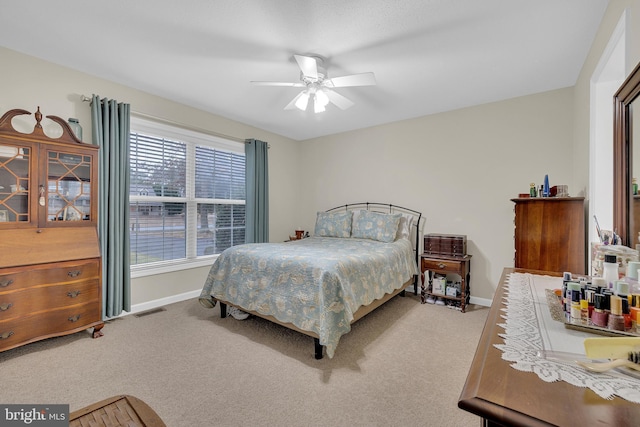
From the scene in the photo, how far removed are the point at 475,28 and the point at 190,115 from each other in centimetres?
332

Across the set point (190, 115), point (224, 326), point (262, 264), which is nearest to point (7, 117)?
point (190, 115)

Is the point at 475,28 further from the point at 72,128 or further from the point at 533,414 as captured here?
the point at 72,128

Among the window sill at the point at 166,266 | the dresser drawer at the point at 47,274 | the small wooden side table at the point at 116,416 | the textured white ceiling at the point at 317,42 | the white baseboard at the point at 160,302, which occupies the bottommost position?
the white baseboard at the point at 160,302

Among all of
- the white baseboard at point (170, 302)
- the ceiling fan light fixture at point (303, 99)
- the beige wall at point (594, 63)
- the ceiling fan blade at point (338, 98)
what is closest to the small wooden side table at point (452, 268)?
the white baseboard at point (170, 302)

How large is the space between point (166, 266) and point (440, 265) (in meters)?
3.43

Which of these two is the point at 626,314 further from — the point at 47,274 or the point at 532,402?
the point at 47,274

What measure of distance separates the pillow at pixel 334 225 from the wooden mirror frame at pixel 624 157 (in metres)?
2.90

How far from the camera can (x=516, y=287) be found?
143cm

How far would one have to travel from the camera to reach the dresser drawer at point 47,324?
2.14 metres

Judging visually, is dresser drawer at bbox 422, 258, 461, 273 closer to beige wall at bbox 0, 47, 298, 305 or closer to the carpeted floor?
the carpeted floor

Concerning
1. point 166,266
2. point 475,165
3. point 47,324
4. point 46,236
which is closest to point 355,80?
point 475,165

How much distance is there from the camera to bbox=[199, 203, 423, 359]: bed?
2.22m

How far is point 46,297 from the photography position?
2.33 metres

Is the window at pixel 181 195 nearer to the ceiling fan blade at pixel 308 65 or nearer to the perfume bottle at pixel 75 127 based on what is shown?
the perfume bottle at pixel 75 127
